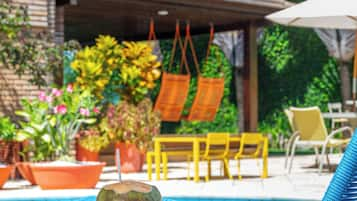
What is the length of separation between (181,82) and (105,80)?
109 inches

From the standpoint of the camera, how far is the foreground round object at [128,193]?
117 inches

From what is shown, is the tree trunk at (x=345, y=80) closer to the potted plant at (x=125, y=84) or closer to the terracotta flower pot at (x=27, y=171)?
the potted plant at (x=125, y=84)

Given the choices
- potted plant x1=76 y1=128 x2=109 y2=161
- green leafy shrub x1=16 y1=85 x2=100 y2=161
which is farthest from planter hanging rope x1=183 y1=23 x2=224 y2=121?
green leafy shrub x1=16 y1=85 x2=100 y2=161

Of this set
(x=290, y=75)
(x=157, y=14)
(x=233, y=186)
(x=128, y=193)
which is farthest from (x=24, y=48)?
(x=290, y=75)

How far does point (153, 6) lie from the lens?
14.8 metres

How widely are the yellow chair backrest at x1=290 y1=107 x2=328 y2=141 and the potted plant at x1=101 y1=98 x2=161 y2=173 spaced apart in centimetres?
224

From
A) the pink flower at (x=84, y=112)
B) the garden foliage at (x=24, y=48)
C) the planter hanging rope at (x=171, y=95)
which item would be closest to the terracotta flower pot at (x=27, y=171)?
the pink flower at (x=84, y=112)

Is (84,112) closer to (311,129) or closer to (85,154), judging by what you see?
(85,154)

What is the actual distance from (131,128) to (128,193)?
9.58 metres

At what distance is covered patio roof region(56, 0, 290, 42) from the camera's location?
48.0ft

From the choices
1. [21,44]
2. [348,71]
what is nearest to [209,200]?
[21,44]

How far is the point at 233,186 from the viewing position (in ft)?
32.2

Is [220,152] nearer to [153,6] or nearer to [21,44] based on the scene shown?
[21,44]

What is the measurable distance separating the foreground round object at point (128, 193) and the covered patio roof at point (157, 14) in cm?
995
